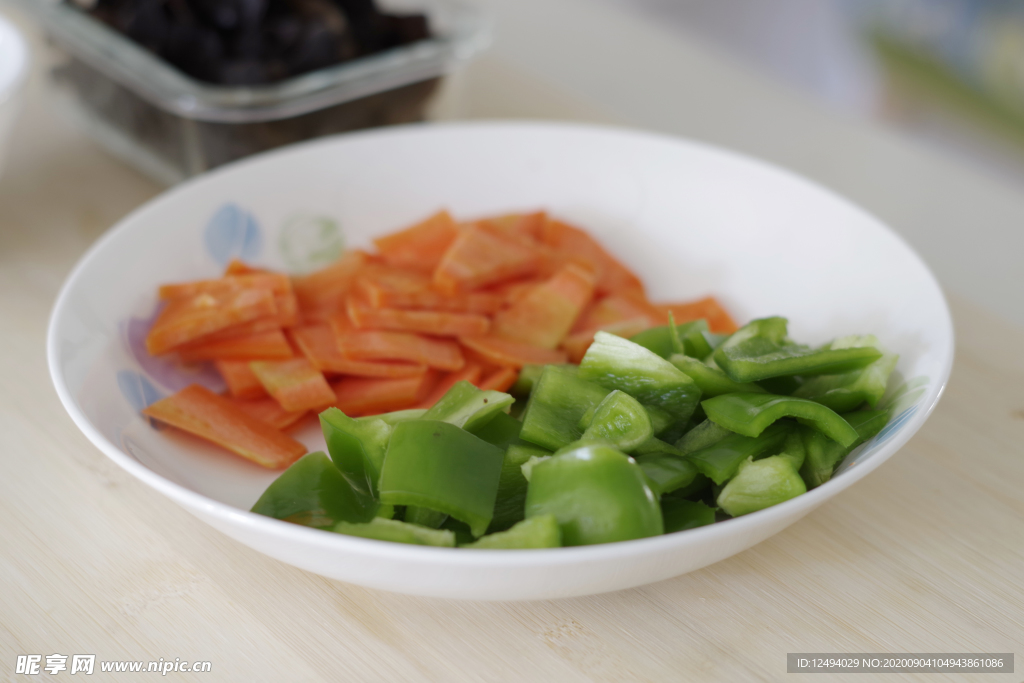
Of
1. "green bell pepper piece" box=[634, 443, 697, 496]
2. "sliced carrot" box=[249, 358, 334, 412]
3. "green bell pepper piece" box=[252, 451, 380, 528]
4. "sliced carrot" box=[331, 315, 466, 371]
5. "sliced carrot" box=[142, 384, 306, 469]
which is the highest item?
"green bell pepper piece" box=[634, 443, 697, 496]

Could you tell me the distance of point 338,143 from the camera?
54.4 inches

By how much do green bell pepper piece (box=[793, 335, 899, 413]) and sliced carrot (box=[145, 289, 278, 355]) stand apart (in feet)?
2.29

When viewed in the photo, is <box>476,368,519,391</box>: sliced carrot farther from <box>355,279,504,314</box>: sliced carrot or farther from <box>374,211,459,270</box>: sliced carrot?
<box>374,211,459,270</box>: sliced carrot

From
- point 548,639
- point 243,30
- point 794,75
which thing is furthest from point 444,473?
point 794,75

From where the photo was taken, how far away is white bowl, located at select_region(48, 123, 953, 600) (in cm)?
73

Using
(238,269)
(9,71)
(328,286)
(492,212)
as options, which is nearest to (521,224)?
(492,212)

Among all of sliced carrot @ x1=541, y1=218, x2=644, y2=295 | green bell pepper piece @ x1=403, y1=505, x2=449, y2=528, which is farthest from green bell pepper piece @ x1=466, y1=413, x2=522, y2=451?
sliced carrot @ x1=541, y1=218, x2=644, y2=295

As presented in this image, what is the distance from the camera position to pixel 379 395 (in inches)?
44.2

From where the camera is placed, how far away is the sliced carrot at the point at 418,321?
116 cm

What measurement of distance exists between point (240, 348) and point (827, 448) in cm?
74

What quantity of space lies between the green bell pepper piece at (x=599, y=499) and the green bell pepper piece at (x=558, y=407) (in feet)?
0.33

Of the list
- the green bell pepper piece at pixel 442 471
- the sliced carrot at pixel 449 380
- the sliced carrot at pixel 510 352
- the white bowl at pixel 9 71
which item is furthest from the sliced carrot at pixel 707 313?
the white bowl at pixel 9 71

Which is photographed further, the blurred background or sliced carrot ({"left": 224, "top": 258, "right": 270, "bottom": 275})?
the blurred background

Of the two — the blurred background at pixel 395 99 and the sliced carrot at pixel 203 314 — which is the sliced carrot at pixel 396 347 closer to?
the sliced carrot at pixel 203 314
